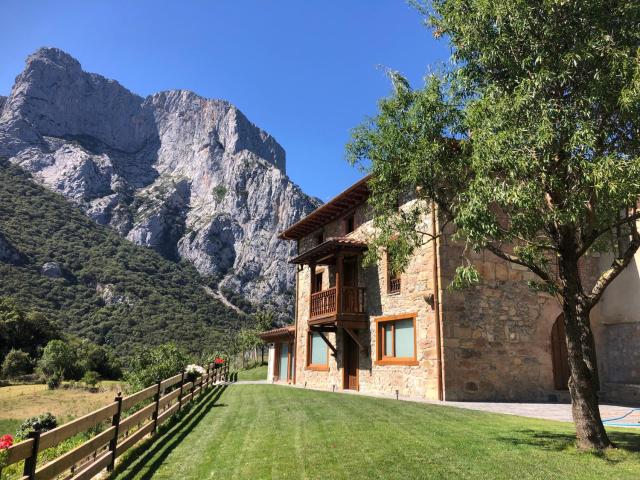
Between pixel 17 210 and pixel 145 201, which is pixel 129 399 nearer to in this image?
pixel 17 210

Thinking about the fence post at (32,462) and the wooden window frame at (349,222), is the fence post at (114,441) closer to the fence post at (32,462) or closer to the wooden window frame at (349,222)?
the fence post at (32,462)

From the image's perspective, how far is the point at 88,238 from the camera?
89.1 m

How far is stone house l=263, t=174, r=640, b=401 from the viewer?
14094 millimetres

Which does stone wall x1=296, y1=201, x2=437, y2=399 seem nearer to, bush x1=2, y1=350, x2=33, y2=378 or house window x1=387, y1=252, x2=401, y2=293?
house window x1=387, y1=252, x2=401, y2=293

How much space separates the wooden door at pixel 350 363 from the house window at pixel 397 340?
2232 millimetres

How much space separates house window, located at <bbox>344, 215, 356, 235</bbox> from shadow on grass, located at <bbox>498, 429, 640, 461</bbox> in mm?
13247

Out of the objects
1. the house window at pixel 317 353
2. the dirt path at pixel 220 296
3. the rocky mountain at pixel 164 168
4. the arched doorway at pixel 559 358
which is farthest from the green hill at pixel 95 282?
the arched doorway at pixel 559 358

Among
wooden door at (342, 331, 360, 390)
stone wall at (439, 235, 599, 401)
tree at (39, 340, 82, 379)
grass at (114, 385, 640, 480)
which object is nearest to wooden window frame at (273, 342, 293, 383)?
wooden door at (342, 331, 360, 390)

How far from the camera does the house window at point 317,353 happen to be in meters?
21.1

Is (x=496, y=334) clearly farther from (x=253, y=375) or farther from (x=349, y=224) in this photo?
(x=253, y=375)

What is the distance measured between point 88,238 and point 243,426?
9189 centimetres

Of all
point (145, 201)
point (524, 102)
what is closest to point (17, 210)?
point (145, 201)

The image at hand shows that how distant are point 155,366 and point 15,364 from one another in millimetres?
35078

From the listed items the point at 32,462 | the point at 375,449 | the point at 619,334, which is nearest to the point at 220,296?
the point at 619,334
